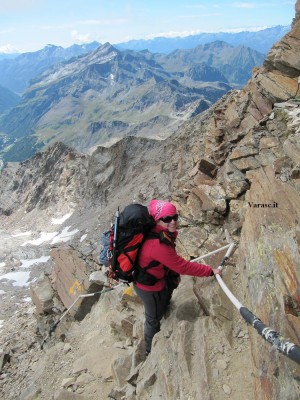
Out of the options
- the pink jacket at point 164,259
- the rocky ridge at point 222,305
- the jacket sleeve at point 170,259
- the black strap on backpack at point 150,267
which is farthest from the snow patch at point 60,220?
the jacket sleeve at point 170,259

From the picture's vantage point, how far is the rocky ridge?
9211 millimetres

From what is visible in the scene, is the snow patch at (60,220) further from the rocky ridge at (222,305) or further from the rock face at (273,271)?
the rock face at (273,271)

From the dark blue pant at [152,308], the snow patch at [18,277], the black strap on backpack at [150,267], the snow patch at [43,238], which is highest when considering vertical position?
the black strap on backpack at [150,267]

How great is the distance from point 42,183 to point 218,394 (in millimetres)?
113510

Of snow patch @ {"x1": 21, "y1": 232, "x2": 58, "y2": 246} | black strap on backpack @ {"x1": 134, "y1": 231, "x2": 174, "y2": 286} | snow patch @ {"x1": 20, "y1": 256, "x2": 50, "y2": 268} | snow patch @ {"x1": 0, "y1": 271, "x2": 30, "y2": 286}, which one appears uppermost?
black strap on backpack @ {"x1": 134, "y1": 231, "x2": 174, "y2": 286}

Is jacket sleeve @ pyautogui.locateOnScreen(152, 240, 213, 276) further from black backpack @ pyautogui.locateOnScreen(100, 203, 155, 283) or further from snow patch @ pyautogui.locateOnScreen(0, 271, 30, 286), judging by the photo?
snow patch @ pyautogui.locateOnScreen(0, 271, 30, 286)

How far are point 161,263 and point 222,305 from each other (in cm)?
240

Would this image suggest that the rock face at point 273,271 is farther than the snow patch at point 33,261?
No

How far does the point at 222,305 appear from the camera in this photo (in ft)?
37.2

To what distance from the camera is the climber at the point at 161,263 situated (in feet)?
33.3

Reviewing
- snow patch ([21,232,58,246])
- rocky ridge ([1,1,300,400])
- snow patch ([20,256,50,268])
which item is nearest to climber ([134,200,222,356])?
rocky ridge ([1,1,300,400])

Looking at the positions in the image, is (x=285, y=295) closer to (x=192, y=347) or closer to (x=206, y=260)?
(x=192, y=347)

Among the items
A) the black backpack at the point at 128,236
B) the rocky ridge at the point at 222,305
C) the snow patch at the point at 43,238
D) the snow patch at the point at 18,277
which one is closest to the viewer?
the rocky ridge at the point at 222,305

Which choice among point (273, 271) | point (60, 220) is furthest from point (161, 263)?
point (60, 220)
